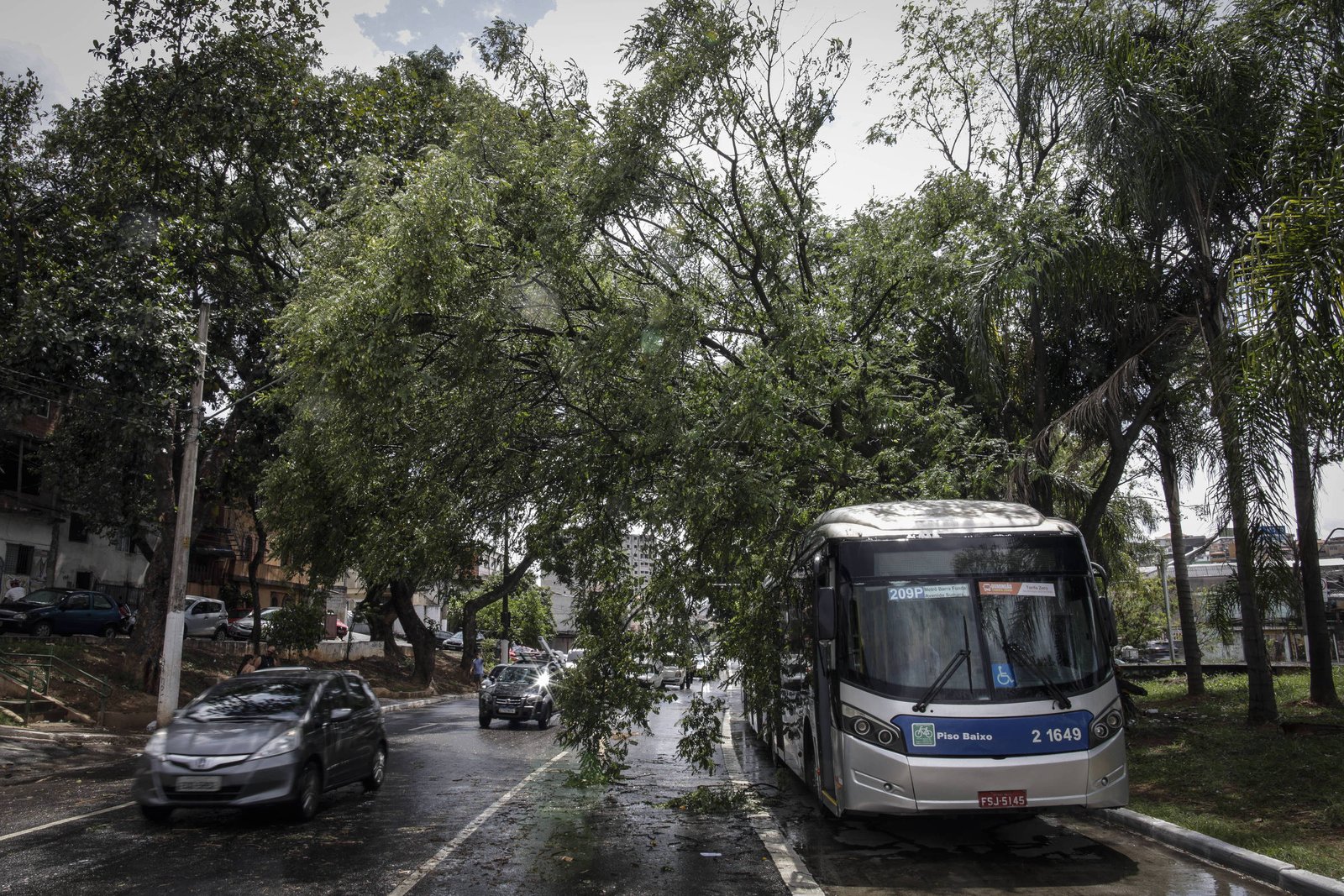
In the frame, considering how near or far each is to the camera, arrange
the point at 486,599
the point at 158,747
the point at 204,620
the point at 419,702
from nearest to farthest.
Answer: the point at 158,747
the point at 486,599
the point at 419,702
the point at 204,620

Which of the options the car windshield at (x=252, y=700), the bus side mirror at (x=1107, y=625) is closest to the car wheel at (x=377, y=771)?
the car windshield at (x=252, y=700)

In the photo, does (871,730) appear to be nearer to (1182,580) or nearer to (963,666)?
(963,666)

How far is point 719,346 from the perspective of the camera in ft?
39.9

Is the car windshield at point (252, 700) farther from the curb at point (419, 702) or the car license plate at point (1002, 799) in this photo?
the curb at point (419, 702)

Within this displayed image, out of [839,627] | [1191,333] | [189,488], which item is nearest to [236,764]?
[839,627]

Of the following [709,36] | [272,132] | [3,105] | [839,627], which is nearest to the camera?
[839,627]

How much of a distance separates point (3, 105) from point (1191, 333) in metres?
20.8

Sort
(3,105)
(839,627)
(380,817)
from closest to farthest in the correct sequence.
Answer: (839,627) → (380,817) → (3,105)

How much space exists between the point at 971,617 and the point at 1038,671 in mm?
683

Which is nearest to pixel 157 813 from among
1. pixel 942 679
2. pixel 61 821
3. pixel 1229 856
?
pixel 61 821

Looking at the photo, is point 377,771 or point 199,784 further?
point 377,771

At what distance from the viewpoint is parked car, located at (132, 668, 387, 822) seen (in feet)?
30.6

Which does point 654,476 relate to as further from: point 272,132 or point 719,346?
point 272,132

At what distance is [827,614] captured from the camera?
8609 millimetres
